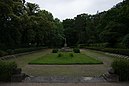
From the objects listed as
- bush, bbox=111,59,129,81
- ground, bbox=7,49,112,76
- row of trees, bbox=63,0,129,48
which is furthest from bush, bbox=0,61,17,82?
row of trees, bbox=63,0,129,48

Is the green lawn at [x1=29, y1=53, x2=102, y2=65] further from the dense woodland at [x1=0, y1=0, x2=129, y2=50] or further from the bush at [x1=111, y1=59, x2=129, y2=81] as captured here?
the bush at [x1=111, y1=59, x2=129, y2=81]

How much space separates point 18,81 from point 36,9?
133 ft

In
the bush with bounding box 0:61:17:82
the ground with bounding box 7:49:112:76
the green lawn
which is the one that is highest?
the bush with bounding box 0:61:17:82

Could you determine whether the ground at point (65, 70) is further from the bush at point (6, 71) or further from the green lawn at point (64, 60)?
the bush at point (6, 71)

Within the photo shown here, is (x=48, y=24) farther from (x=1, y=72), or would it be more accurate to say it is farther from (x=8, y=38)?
(x=1, y=72)

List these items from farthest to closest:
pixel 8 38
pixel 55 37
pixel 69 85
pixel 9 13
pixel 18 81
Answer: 1. pixel 55 37
2. pixel 8 38
3. pixel 9 13
4. pixel 18 81
5. pixel 69 85

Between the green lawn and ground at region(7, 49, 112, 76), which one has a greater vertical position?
the green lawn

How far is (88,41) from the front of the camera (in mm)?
A: 70938

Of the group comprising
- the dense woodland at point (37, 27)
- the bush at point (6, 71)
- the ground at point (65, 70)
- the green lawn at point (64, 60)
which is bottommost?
the ground at point (65, 70)

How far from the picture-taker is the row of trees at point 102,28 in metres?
38.0

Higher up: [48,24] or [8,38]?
[48,24]

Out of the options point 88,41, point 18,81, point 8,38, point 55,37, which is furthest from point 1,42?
point 88,41

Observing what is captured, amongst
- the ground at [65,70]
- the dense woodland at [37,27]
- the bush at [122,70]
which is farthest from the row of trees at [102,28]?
the bush at [122,70]

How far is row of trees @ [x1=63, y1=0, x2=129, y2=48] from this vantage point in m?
38.0
